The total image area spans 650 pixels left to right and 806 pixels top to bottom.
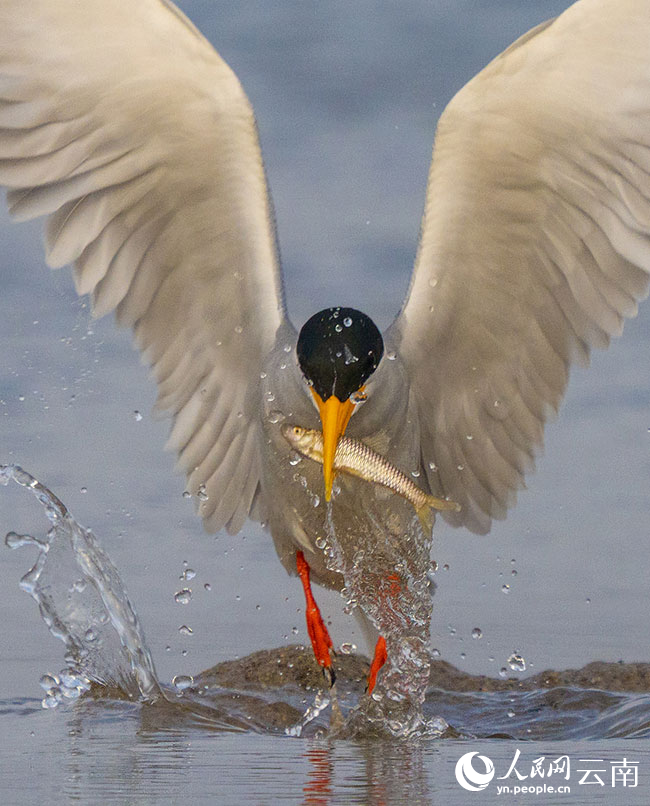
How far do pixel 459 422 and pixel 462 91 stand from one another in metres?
1.67

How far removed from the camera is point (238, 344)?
5.51 meters

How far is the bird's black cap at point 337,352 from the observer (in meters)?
4.57

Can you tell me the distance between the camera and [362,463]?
471 centimetres

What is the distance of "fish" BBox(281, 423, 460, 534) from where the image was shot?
15.5 feet

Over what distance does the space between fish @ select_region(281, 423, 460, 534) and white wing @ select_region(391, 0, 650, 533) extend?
68cm

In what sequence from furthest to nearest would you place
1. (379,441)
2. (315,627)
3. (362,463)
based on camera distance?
1. (315,627)
2. (379,441)
3. (362,463)

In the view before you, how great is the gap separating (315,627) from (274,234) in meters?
1.77

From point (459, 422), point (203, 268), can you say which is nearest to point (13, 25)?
point (203, 268)

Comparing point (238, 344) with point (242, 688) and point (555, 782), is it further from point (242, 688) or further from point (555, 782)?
point (555, 782)

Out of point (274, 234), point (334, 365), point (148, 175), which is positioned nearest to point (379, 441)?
point (334, 365)

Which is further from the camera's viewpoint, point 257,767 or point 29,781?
point 257,767

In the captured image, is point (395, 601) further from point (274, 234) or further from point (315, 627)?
point (274, 234)

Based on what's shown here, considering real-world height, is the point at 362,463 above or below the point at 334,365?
below

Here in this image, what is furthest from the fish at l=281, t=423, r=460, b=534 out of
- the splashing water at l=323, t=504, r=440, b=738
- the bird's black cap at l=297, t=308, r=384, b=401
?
the splashing water at l=323, t=504, r=440, b=738
